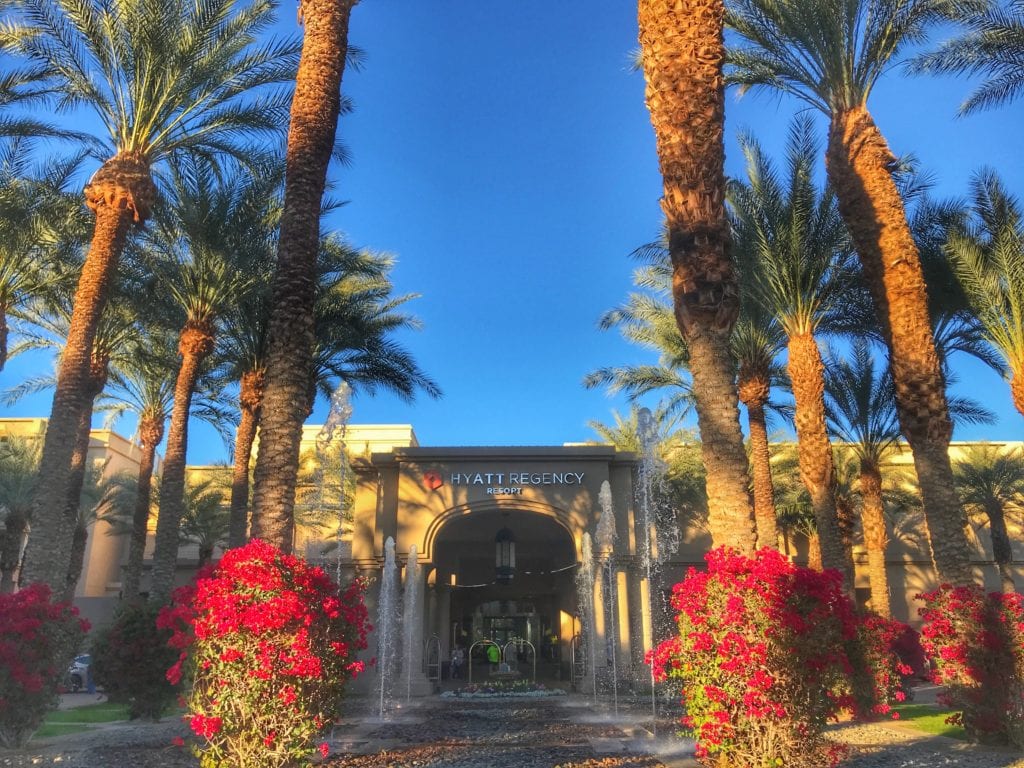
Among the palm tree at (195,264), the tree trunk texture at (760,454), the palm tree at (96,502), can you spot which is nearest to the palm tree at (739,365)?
the tree trunk texture at (760,454)

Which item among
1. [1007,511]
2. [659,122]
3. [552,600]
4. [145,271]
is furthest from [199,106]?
[1007,511]

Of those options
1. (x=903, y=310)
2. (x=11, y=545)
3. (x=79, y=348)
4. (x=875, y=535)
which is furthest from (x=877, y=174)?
(x=11, y=545)

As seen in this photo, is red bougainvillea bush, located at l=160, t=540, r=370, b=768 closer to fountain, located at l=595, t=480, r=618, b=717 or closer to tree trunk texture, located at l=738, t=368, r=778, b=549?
fountain, located at l=595, t=480, r=618, b=717

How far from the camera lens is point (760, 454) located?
21.5 metres

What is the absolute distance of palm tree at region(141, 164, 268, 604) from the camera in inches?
747

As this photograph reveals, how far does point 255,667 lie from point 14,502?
2789cm

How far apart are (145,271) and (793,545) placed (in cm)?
3025

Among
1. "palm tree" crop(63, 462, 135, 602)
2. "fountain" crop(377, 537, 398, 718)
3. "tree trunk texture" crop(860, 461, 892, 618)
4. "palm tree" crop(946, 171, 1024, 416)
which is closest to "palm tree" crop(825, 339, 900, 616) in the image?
"tree trunk texture" crop(860, 461, 892, 618)

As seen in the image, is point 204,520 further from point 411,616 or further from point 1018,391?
point 1018,391

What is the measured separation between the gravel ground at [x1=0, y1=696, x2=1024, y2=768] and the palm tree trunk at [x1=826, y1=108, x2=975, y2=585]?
9.72ft

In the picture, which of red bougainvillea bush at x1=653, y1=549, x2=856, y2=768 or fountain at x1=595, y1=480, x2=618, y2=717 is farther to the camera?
fountain at x1=595, y1=480, x2=618, y2=717

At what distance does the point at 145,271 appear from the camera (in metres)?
20.0

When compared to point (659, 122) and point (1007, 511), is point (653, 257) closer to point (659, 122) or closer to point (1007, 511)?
point (659, 122)

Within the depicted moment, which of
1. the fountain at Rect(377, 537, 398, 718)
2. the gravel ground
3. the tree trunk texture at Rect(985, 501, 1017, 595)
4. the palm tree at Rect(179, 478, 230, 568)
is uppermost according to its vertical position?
the palm tree at Rect(179, 478, 230, 568)
